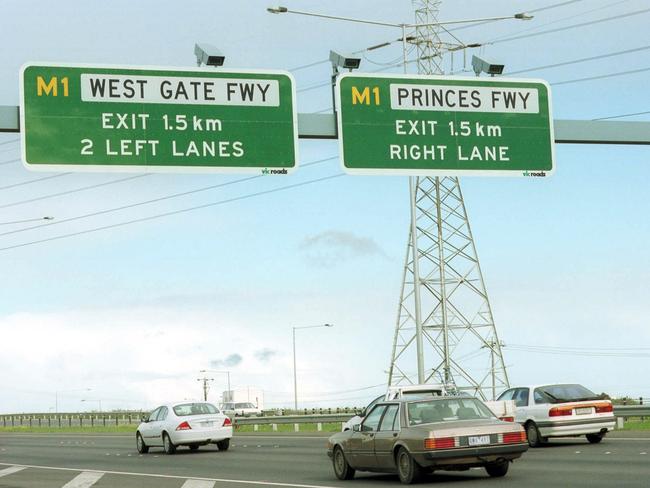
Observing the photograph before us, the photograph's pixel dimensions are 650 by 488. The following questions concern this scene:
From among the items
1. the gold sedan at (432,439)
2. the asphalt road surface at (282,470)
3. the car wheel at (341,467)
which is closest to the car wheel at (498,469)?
the gold sedan at (432,439)

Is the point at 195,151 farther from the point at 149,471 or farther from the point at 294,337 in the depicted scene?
the point at 294,337

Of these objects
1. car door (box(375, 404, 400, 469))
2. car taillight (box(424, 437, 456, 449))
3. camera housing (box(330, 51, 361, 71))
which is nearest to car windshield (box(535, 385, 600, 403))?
car door (box(375, 404, 400, 469))

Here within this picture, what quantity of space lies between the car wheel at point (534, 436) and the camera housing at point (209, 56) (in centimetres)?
1501

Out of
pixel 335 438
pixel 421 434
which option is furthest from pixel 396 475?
pixel 421 434

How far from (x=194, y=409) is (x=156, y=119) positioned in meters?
18.4

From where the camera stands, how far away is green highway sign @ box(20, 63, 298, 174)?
61.5 ft

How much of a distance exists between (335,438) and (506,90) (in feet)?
22.5

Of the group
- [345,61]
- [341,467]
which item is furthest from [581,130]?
[341,467]

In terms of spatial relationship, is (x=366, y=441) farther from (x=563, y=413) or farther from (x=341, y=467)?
(x=563, y=413)

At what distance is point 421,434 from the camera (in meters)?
19.9

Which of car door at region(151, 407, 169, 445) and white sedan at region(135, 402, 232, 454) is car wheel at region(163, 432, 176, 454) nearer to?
white sedan at region(135, 402, 232, 454)

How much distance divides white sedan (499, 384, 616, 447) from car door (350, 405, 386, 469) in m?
9.66

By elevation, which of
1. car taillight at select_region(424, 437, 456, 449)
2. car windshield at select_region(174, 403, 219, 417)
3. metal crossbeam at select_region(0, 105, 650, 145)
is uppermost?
metal crossbeam at select_region(0, 105, 650, 145)

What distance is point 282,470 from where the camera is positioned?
2542 cm
